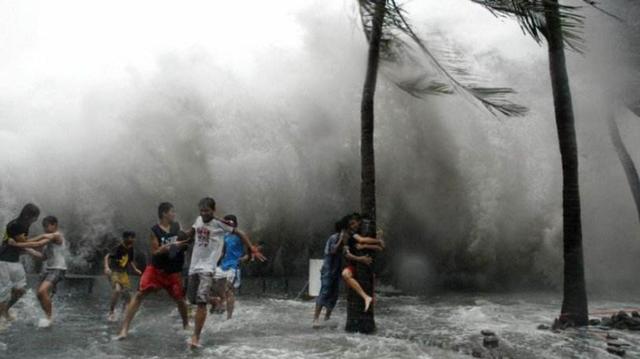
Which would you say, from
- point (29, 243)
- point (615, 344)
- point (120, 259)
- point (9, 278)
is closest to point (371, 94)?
point (615, 344)

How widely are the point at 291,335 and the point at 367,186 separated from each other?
2121 millimetres

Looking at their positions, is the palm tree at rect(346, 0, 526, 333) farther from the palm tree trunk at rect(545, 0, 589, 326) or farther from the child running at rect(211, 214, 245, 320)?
the child running at rect(211, 214, 245, 320)

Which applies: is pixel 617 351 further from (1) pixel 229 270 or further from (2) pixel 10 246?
(2) pixel 10 246

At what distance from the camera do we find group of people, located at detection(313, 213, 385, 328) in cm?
660

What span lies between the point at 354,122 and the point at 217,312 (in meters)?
6.93

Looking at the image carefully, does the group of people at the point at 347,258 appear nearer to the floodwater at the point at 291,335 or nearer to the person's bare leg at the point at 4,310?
the floodwater at the point at 291,335

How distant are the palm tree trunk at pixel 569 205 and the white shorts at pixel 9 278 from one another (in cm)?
715

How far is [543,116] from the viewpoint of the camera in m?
15.2

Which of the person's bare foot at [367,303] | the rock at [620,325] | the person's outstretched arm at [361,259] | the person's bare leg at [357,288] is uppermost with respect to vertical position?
the person's outstretched arm at [361,259]

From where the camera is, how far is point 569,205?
7.63 metres

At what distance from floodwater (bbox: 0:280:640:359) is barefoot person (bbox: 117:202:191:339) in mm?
494

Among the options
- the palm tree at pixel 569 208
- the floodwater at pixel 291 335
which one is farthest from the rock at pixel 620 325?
the palm tree at pixel 569 208

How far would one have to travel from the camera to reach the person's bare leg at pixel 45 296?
21.5 feet

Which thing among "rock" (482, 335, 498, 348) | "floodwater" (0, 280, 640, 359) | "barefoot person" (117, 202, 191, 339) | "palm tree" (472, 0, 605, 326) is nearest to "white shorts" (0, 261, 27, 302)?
"floodwater" (0, 280, 640, 359)
